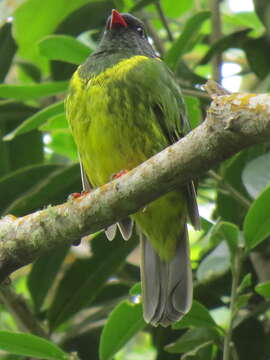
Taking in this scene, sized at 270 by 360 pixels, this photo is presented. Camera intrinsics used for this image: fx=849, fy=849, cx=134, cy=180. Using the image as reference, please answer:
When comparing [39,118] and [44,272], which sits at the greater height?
[39,118]

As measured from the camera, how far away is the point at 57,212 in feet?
8.50

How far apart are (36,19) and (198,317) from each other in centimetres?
156

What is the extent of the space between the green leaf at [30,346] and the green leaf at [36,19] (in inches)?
61.4

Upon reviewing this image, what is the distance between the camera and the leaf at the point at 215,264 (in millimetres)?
2941

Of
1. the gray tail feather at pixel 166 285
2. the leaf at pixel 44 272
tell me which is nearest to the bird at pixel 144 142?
the gray tail feather at pixel 166 285

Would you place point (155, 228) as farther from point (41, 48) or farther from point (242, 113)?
point (242, 113)

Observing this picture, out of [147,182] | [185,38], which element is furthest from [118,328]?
[185,38]

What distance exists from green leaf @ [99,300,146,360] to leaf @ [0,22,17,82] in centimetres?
137

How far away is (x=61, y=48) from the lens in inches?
129

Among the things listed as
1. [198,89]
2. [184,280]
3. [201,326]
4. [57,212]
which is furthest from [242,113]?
[198,89]

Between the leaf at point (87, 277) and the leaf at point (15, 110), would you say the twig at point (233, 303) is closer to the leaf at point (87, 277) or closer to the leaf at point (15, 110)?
the leaf at point (87, 277)

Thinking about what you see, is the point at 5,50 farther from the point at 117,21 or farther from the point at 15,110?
the point at 117,21

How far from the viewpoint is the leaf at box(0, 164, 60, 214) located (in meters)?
3.43

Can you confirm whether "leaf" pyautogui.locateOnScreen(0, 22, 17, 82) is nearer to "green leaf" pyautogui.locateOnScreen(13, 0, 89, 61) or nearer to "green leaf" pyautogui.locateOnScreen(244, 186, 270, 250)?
"green leaf" pyautogui.locateOnScreen(13, 0, 89, 61)
